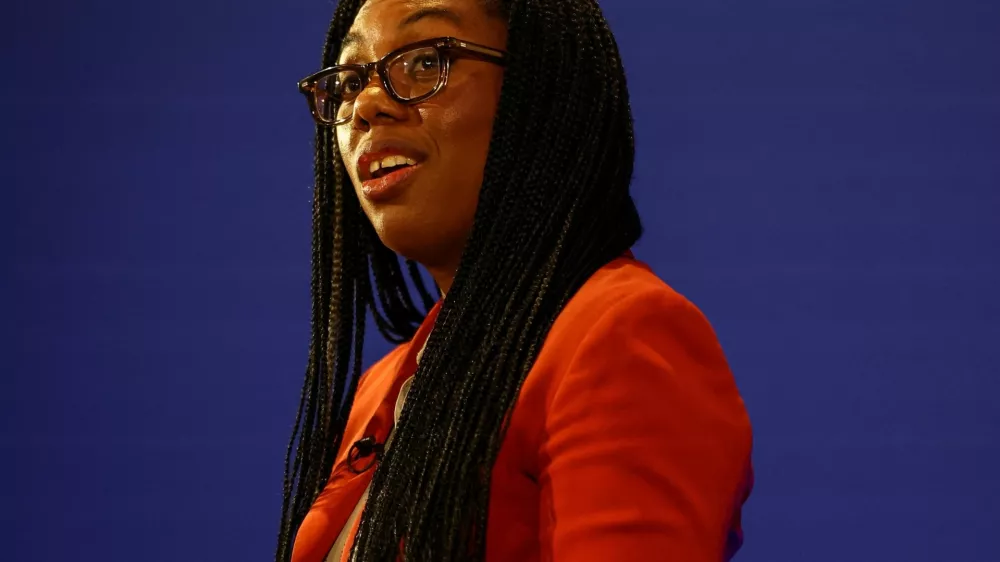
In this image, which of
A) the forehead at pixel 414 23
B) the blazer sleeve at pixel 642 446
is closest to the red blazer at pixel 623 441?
the blazer sleeve at pixel 642 446

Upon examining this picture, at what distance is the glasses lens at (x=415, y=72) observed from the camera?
942 mm

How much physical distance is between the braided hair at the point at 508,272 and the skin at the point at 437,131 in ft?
0.07

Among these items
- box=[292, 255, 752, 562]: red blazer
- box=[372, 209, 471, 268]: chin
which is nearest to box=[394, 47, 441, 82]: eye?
box=[372, 209, 471, 268]: chin

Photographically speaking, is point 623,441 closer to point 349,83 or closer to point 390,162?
point 390,162

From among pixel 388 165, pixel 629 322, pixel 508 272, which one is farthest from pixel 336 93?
pixel 629 322

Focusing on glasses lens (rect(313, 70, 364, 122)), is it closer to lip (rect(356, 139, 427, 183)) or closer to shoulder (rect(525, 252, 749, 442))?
lip (rect(356, 139, 427, 183))

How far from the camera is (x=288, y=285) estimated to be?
1.91 m

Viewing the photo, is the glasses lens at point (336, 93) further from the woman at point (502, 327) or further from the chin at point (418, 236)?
the chin at point (418, 236)

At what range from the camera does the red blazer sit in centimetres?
68

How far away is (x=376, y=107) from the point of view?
947 mm

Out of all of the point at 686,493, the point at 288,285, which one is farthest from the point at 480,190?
the point at 288,285

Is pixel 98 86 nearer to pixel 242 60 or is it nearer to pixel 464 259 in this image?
pixel 242 60

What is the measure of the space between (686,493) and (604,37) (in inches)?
17.7

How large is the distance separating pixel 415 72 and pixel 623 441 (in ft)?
1.34
